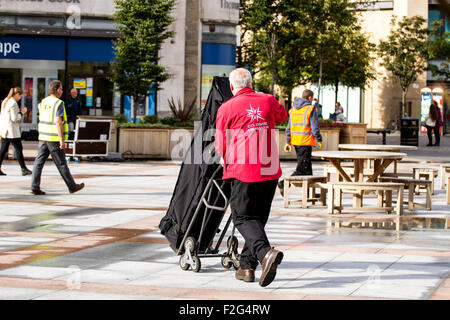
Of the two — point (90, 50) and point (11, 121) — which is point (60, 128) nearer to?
point (11, 121)

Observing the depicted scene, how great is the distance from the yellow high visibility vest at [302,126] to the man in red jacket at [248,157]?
6.49 metres


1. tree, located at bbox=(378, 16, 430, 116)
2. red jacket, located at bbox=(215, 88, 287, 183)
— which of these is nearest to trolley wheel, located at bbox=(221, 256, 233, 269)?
red jacket, located at bbox=(215, 88, 287, 183)

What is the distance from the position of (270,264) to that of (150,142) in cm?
1709

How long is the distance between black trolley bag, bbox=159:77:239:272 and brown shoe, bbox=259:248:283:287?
887 mm

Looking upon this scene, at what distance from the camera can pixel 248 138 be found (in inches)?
269

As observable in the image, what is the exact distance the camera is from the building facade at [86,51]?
98.2 ft

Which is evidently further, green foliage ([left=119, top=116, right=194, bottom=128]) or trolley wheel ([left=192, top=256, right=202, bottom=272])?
green foliage ([left=119, top=116, right=194, bottom=128])

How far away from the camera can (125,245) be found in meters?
8.75

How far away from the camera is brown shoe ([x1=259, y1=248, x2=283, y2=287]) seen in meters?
6.31

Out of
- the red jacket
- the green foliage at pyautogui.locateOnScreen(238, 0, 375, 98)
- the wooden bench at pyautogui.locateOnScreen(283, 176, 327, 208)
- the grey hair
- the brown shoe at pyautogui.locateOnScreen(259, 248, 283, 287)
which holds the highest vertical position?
the green foliage at pyautogui.locateOnScreen(238, 0, 375, 98)

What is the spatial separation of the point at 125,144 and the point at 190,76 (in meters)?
9.04

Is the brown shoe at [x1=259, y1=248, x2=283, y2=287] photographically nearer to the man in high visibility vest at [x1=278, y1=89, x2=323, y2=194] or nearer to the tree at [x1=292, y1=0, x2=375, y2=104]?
the man in high visibility vest at [x1=278, y1=89, x2=323, y2=194]

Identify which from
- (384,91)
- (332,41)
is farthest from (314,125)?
(384,91)
